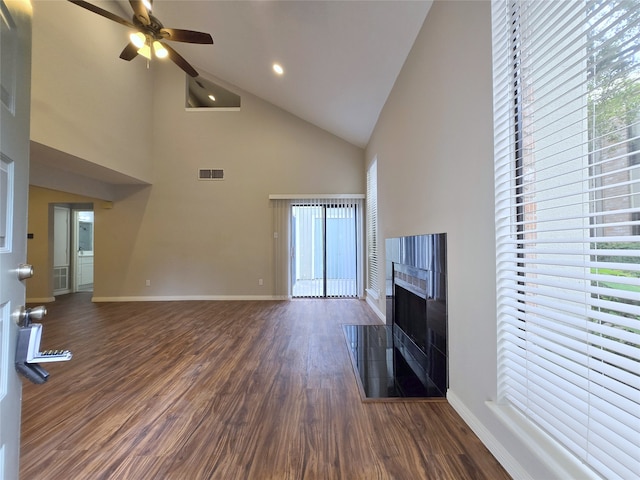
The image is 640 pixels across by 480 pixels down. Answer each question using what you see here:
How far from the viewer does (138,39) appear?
3.13 meters

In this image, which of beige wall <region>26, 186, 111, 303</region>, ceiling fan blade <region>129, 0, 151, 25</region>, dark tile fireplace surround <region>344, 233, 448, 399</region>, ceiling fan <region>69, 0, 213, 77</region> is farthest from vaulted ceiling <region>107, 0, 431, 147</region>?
beige wall <region>26, 186, 111, 303</region>

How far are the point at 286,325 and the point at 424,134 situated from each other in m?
2.95

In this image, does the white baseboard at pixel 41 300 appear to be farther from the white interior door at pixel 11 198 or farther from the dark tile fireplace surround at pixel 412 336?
the white interior door at pixel 11 198

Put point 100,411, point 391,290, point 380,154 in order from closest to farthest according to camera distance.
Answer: point 100,411
point 391,290
point 380,154

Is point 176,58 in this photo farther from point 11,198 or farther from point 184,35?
point 11,198

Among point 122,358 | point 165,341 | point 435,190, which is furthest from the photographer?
point 165,341

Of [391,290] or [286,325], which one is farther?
[286,325]

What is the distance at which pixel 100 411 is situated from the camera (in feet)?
6.37

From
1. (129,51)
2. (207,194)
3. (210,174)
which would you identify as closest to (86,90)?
(129,51)

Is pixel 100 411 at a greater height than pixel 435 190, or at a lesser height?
lesser

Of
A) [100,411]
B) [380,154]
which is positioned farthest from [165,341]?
[380,154]

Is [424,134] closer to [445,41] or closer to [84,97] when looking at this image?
[445,41]

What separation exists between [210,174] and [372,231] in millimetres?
3529

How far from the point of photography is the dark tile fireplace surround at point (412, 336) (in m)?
2.13
